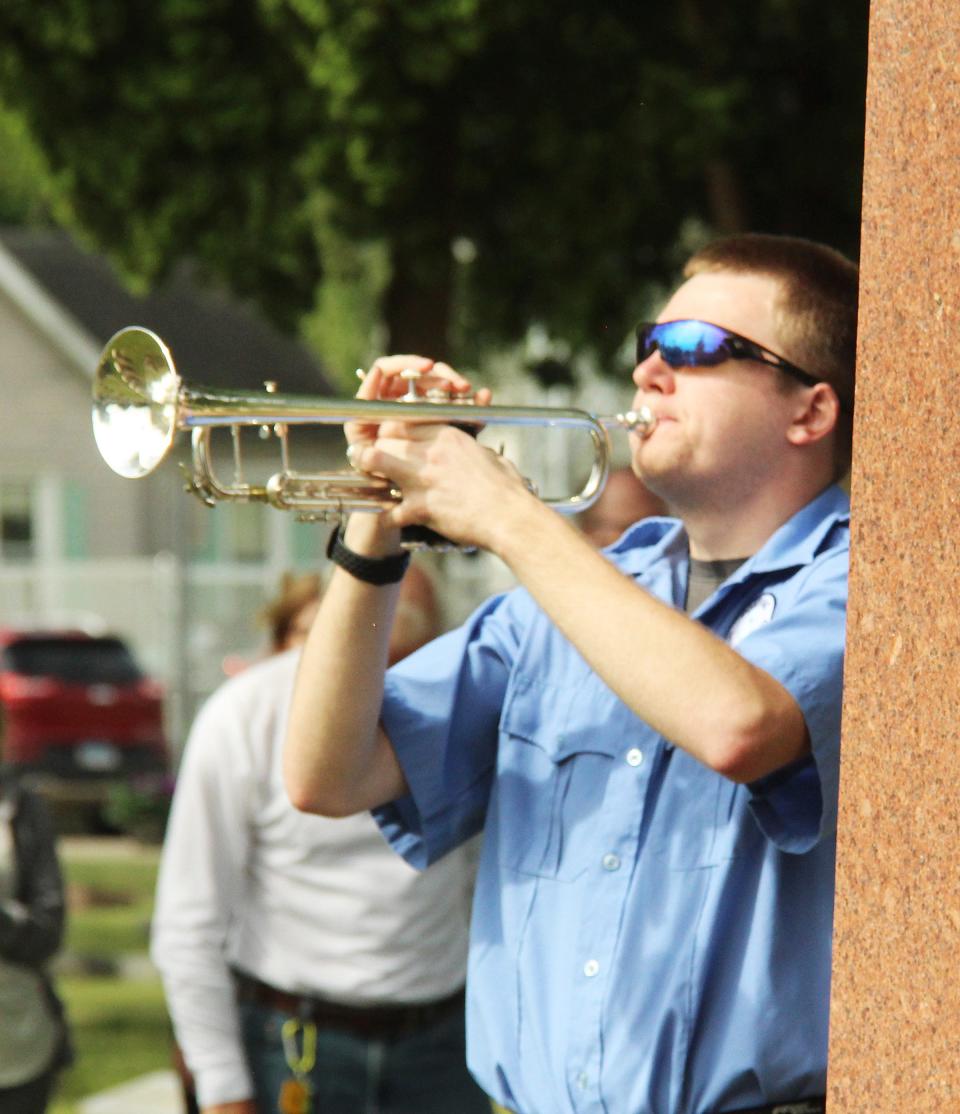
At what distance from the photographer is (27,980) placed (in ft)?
15.6

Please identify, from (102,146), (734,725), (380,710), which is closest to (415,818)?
(380,710)

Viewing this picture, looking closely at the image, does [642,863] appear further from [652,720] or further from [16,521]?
[16,521]

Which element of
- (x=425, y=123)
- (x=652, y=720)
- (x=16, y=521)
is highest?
(x=425, y=123)

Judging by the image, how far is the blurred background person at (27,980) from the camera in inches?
182

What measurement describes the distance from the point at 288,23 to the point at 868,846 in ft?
Answer: 27.2

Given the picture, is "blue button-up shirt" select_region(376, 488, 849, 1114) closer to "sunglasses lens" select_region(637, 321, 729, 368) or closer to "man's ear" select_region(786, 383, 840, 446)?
"man's ear" select_region(786, 383, 840, 446)

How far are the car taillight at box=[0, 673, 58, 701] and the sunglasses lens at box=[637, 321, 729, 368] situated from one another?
14072mm

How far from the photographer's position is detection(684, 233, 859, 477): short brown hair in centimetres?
260

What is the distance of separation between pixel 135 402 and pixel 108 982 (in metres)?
7.55

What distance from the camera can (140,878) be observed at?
12.6 m

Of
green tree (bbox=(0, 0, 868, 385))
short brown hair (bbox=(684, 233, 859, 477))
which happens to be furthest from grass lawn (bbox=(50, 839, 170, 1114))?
short brown hair (bbox=(684, 233, 859, 477))

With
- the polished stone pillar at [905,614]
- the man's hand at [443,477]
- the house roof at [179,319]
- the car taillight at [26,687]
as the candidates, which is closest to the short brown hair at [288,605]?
the man's hand at [443,477]

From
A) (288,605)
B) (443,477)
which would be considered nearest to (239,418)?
(443,477)

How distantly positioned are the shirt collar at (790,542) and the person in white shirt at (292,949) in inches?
58.6
